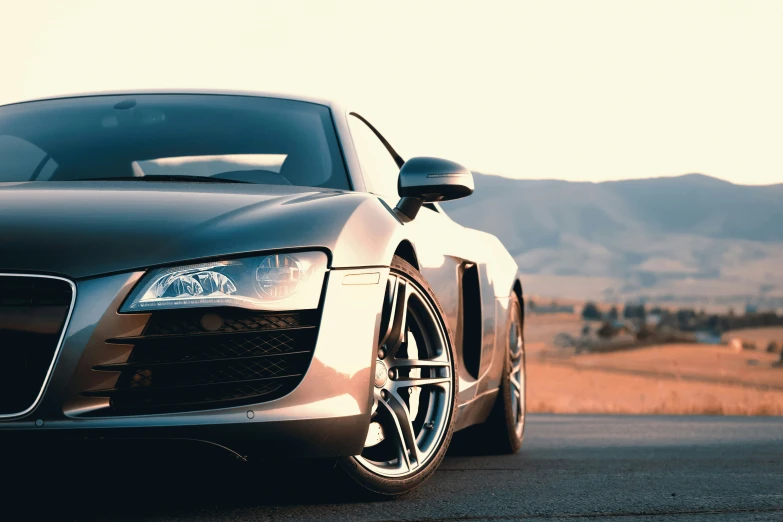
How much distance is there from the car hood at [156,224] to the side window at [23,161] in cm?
70

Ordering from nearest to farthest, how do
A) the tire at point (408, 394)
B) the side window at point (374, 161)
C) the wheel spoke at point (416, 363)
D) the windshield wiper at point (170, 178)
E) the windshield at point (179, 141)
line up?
the tire at point (408, 394)
the wheel spoke at point (416, 363)
the windshield wiper at point (170, 178)
the windshield at point (179, 141)
the side window at point (374, 161)

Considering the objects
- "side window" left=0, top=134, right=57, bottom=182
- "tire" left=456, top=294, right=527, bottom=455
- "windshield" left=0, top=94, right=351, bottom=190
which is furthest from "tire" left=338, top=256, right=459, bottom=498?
"tire" left=456, top=294, right=527, bottom=455

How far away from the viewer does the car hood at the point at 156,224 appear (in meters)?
3.01

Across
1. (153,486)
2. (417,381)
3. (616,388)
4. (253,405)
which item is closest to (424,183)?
(417,381)

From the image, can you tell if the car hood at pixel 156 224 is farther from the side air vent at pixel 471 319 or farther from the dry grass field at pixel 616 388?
the dry grass field at pixel 616 388

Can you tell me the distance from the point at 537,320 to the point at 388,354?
11827cm

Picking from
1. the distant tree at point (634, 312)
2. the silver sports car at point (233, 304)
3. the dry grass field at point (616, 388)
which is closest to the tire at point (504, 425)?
the silver sports car at point (233, 304)

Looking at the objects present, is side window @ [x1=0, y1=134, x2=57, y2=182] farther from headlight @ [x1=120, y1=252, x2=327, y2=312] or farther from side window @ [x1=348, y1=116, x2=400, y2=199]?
headlight @ [x1=120, y1=252, x2=327, y2=312]

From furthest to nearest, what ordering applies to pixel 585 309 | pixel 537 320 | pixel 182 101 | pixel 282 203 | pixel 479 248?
pixel 585 309 → pixel 537 320 → pixel 479 248 → pixel 182 101 → pixel 282 203

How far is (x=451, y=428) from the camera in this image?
397cm

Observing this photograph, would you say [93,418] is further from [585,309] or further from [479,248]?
[585,309]

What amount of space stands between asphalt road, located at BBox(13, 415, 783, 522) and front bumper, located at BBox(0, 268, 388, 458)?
0.14 meters

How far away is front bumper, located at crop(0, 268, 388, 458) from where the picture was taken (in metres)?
2.91

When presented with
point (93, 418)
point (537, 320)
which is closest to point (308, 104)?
point (93, 418)
